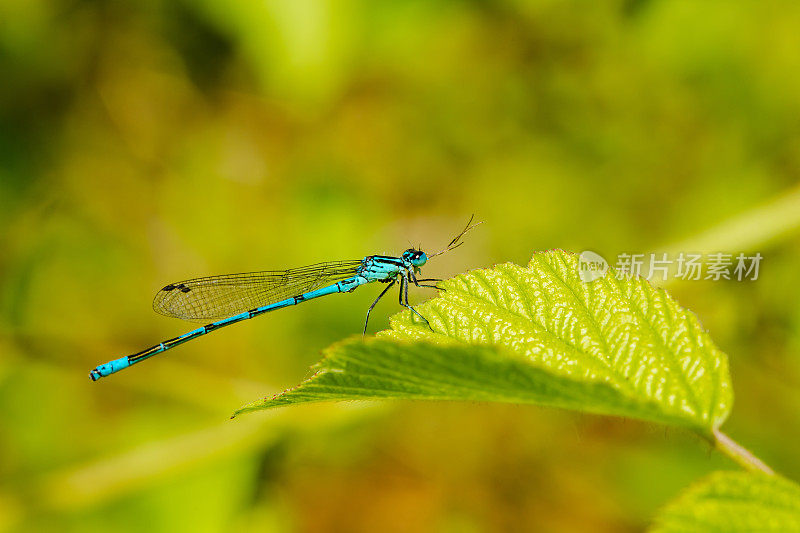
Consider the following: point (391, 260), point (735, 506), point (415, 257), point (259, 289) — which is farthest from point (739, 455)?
point (259, 289)

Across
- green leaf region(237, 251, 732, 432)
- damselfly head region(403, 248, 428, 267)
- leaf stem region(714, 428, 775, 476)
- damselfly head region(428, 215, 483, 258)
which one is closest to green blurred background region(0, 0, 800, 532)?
damselfly head region(428, 215, 483, 258)

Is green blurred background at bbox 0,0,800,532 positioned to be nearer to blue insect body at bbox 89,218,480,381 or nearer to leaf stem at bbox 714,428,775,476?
blue insect body at bbox 89,218,480,381

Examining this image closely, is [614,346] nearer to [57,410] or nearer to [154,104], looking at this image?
[57,410]

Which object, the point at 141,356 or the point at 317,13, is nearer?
the point at 141,356

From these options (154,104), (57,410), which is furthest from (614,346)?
(154,104)

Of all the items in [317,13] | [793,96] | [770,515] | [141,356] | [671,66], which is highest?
[317,13]
